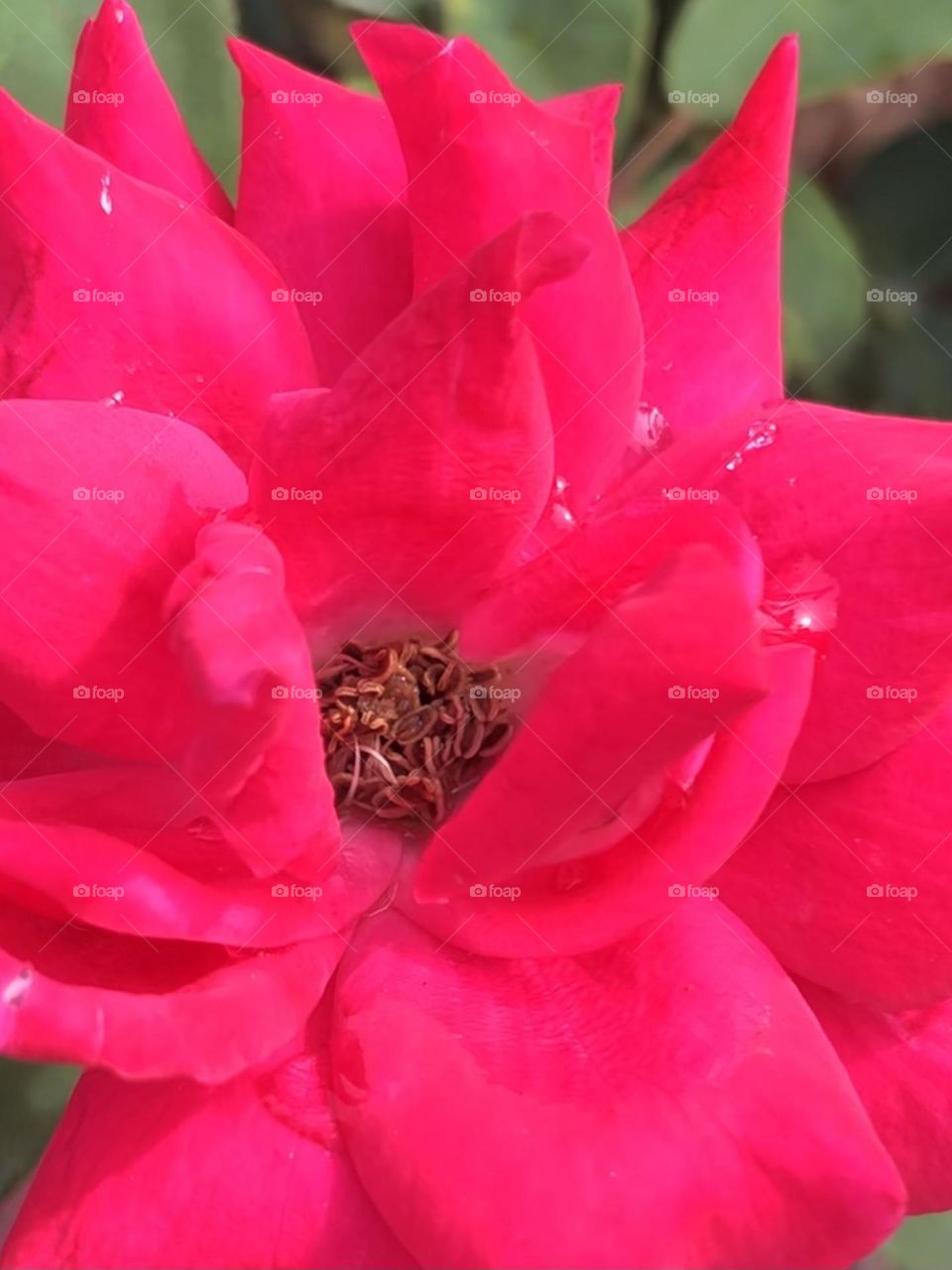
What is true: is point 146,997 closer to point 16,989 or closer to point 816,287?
point 16,989

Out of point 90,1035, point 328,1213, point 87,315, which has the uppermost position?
point 87,315

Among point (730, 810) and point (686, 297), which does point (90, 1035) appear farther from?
point (686, 297)

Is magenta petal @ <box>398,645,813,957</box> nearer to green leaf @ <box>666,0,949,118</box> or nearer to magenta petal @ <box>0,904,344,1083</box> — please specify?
magenta petal @ <box>0,904,344,1083</box>

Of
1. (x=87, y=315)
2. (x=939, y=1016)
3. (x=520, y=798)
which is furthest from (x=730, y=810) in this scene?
(x=87, y=315)

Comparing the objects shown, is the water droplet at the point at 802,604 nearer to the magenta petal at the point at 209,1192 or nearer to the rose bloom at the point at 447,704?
the rose bloom at the point at 447,704

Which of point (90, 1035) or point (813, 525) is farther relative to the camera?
point (813, 525)

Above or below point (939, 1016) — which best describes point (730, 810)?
above

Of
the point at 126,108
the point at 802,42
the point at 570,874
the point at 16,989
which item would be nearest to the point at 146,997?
the point at 16,989

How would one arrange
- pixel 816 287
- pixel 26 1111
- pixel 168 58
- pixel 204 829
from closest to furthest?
1. pixel 204 829
2. pixel 26 1111
3. pixel 168 58
4. pixel 816 287
